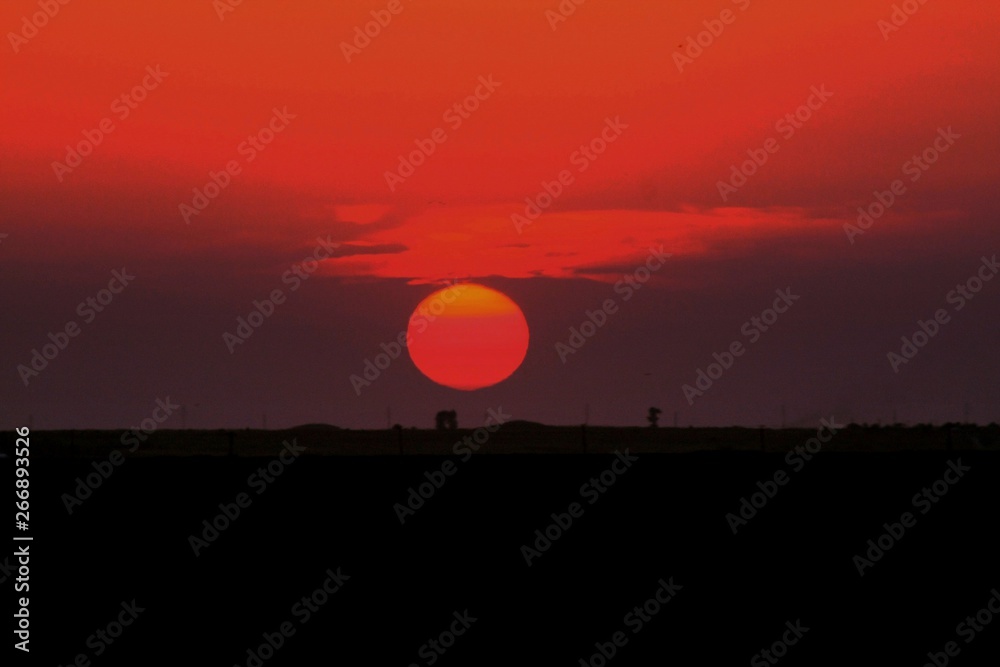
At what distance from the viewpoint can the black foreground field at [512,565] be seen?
19.5m

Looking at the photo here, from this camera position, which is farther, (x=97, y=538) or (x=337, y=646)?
(x=97, y=538)

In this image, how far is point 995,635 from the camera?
19.5m

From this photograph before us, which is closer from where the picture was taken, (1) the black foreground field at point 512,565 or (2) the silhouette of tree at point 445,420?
(1) the black foreground field at point 512,565

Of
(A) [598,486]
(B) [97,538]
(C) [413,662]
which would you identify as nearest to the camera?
(C) [413,662]

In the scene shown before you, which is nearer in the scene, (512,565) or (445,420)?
(512,565)

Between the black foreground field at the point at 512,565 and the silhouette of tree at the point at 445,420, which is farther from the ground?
the silhouette of tree at the point at 445,420

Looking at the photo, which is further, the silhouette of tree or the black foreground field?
the silhouette of tree

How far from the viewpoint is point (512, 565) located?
76.8ft

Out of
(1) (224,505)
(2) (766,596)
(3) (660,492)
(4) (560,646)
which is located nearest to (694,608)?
(2) (766,596)

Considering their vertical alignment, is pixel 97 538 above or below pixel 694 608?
below

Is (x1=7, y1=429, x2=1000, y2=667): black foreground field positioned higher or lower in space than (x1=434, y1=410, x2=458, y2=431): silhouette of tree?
lower

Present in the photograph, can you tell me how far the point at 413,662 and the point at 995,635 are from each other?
8063mm

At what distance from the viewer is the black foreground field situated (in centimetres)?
1947

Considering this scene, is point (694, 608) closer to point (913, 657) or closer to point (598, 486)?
point (913, 657)
